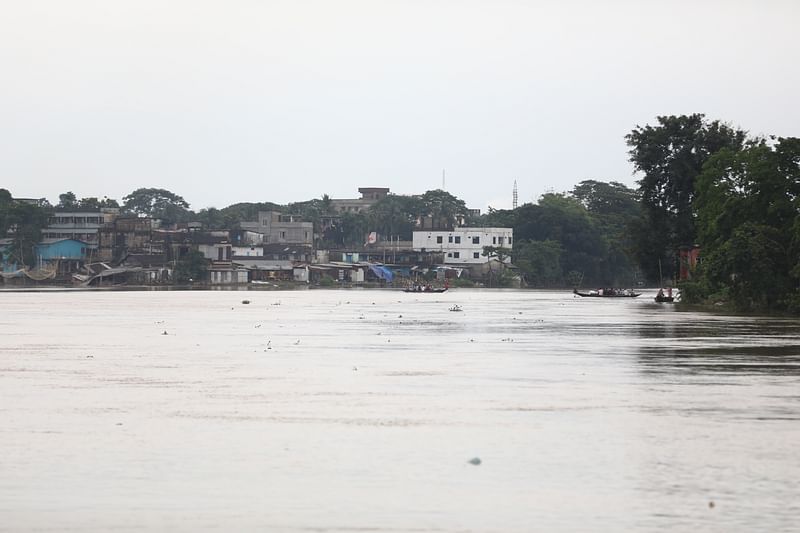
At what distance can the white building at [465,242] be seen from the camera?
15450 cm

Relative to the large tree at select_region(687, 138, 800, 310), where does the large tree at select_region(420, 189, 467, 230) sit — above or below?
above

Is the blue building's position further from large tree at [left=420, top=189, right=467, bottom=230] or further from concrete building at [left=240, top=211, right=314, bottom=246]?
large tree at [left=420, top=189, right=467, bottom=230]

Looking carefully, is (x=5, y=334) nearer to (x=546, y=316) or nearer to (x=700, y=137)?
(x=546, y=316)

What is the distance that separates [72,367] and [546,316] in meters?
36.2

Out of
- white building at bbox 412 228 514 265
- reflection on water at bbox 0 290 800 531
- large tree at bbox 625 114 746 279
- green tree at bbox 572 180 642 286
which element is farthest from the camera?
green tree at bbox 572 180 642 286

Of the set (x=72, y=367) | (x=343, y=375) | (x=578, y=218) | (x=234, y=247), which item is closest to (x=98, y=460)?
(x=343, y=375)

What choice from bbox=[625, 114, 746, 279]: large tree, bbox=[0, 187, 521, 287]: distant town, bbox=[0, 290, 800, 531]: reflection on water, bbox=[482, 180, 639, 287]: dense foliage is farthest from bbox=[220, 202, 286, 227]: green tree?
bbox=[0, 290, 800, 531]: reflection on water

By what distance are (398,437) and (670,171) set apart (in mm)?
73745

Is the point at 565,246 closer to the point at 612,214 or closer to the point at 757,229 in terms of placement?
the point at 612,214

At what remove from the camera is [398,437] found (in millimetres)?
18188

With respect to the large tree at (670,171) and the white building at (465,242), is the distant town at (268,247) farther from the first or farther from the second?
the large tree at (670,171)

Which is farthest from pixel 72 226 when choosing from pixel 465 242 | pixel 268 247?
pixel 465 242

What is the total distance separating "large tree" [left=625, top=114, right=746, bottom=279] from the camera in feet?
289

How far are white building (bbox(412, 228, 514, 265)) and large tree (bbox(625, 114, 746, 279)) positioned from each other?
207 ft
